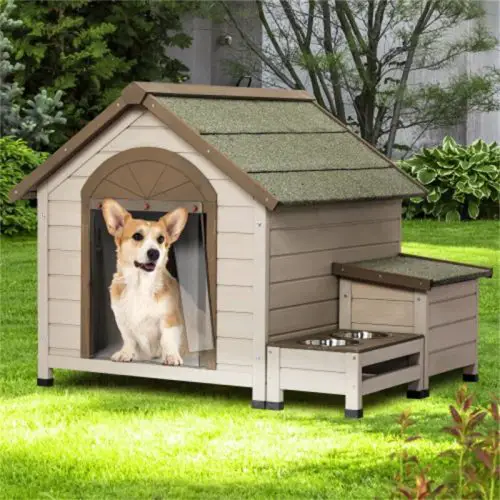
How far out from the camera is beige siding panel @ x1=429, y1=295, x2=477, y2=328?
730 centimetres

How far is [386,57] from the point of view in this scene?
59.9 ft

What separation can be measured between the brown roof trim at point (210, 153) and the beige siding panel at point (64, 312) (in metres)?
1.09

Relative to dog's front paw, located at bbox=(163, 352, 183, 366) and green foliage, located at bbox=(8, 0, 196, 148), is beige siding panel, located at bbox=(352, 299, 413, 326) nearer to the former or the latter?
dog's front paw, located at bbox=(163, 352, 183, 366)

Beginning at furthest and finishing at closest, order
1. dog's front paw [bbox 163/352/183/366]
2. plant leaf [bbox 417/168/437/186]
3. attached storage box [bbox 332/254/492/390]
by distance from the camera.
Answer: plant leaf [bbox 417/168/437/186] < attached storage box [bbox 332/254/492/390] < dog's front paw [bbox 163/352/183/366]

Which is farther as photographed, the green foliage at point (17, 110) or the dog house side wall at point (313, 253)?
the green foliage at point (17, 110)

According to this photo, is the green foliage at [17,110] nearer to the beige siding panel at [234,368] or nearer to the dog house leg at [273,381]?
the beige siding panel at [234,368]

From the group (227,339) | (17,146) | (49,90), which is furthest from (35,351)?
(49,90)

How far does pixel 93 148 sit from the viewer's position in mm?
7320

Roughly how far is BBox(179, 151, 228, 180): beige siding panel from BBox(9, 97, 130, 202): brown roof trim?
0.45m

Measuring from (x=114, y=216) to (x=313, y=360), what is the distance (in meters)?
1.32

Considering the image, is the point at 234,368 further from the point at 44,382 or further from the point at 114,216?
the point at 44,382

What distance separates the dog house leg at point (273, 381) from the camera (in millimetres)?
6781

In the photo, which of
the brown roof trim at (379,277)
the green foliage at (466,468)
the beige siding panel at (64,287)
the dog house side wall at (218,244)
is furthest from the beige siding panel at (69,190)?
the green foliage at (466,468)

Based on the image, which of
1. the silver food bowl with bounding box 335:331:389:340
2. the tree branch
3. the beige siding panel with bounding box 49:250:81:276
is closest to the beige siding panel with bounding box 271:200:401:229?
the silver food bowl with bounding box 335:331:389:340
